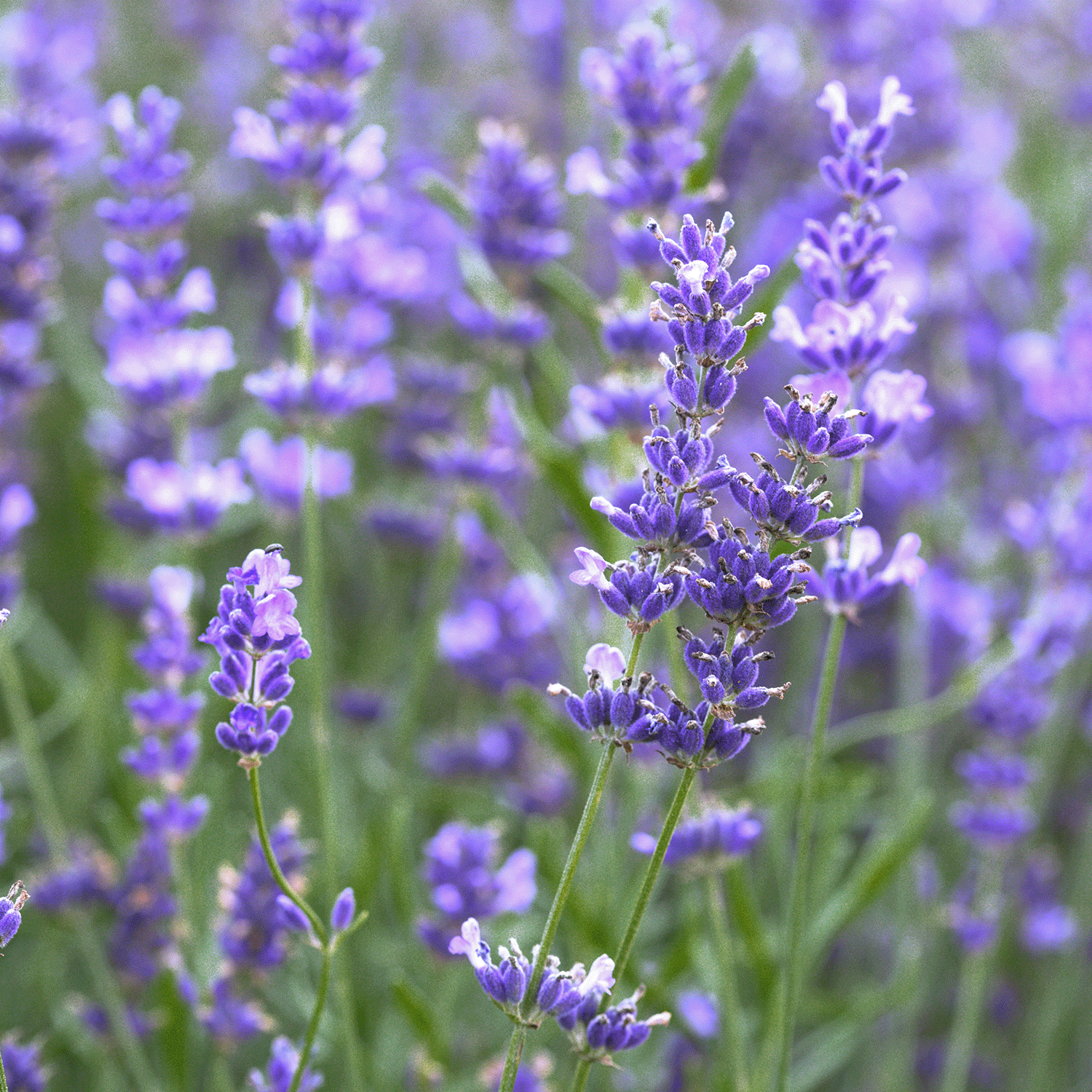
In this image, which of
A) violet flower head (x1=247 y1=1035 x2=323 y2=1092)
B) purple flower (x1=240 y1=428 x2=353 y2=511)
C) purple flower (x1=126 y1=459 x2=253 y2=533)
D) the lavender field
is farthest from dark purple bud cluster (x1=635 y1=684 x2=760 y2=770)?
purple flower (x1=240 y1=428 x2=353 y2=511)

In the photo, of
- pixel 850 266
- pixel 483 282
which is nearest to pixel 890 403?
pixel 850 266

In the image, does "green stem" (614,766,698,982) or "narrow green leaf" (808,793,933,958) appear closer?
"green stem" (614,766,698,982)

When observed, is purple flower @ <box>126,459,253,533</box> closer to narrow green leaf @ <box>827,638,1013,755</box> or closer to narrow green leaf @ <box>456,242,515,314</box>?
narrow green leaf @ <box>456,242,515,314</box>

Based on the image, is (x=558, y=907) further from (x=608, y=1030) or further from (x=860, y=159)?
(x=860, y=159)

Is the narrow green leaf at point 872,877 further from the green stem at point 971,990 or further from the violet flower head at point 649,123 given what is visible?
the violet flower head at point 649,123

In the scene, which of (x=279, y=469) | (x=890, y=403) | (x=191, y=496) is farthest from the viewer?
(x=279, y=469)

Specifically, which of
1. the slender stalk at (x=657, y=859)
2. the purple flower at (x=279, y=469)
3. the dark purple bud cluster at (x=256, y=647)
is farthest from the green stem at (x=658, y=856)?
the purple flower at (x=279, y=469)

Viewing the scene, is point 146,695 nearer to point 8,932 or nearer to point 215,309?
point 8,932
